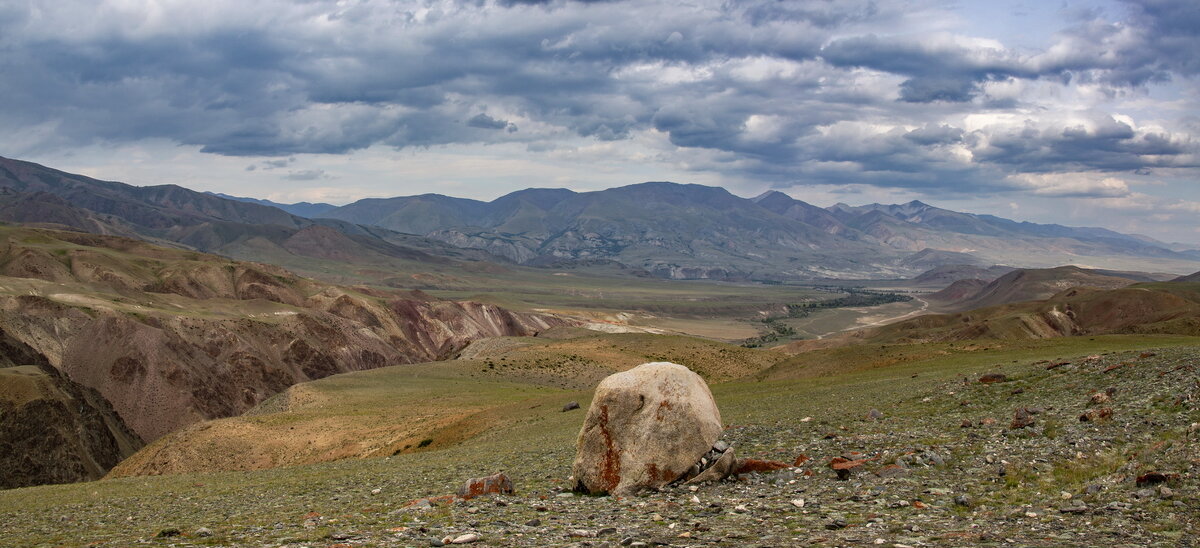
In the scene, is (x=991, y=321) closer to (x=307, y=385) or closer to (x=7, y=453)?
(x=307, y=385)

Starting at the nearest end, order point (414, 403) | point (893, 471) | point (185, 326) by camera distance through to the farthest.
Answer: point (893, 471) → point (414, 403) → point (185, 326)

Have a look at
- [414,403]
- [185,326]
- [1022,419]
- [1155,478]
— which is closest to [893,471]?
[1155,478]

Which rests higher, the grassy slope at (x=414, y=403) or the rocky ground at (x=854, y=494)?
the rocky ground at (x=854, y=494)

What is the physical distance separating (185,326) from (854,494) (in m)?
116

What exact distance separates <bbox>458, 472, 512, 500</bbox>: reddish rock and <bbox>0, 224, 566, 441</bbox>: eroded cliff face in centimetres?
9193

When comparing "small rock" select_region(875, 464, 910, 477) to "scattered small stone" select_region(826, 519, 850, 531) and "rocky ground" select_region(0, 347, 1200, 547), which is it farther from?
"scattered small stone" select_region(826, 519, 850, 531)

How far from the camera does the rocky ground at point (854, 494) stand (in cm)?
1301

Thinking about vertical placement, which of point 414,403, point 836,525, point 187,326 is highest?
point 836,525

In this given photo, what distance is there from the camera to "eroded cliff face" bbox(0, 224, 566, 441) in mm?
100688

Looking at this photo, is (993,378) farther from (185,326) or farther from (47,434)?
(185,326)

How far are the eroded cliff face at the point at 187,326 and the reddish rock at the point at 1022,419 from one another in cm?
10043

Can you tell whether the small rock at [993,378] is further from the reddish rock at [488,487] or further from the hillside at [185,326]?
the hillside at [185,326]

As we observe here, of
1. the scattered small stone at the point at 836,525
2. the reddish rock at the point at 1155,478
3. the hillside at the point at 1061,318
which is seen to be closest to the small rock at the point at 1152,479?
the reddish rock at the point at 1155,478

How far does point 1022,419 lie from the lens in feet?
67.9
